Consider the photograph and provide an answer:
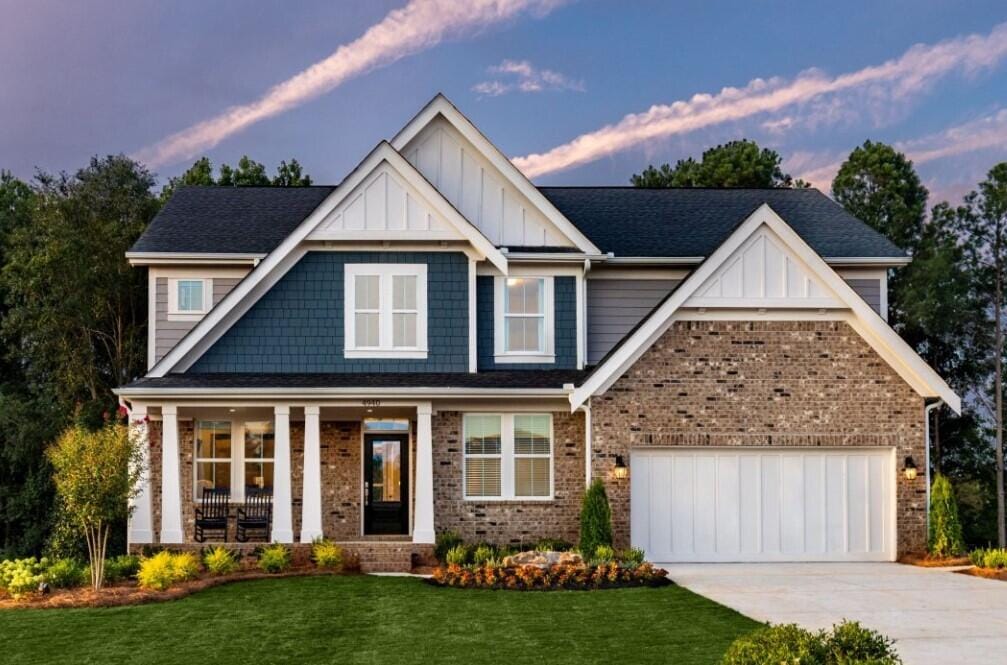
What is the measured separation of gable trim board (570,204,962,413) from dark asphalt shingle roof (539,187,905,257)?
3388 mm

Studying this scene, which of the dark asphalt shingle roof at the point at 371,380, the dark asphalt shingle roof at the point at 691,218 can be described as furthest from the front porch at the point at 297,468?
the dark asphalt shingle roof at the point at 691,218

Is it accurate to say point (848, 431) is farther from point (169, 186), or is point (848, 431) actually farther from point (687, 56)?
point (169, 186)

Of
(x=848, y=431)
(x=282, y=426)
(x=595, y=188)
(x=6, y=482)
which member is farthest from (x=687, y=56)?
(x=6, y=482)

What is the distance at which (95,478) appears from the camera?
1553 cm

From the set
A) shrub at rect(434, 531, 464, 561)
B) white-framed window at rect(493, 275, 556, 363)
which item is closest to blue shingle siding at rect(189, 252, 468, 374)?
white-framed window at rect(493, 275, 556, 363)

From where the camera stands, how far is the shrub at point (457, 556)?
17.9 metres

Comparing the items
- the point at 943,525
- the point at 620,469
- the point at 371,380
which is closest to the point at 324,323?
the point at 371,380

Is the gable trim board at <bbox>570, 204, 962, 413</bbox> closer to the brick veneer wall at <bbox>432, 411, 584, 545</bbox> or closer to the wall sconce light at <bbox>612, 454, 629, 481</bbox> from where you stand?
the wall sconce light at <bbox>612, 454, 629, 481</bbox>

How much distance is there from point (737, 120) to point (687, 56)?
1267cm

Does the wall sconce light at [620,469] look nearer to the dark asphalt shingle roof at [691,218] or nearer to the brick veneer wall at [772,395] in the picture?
the brick veneer wall at [772,395]

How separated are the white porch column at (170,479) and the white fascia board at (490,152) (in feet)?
22.4

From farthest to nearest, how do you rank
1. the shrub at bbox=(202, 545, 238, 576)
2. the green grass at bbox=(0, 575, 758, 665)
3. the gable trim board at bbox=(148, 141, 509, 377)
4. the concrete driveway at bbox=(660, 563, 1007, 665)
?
the gable trim board at bbox=(148, 141, 509, 377)
the shrub at bbox=(202, 545, 238, 576)
the concrete driveway at bbox=(660, 563, 1007, 665)
the green grass at bbox=(0, 575, 758, 665)

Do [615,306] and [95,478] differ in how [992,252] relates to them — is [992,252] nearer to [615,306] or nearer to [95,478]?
[615,306]

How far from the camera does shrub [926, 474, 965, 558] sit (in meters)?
19.1
